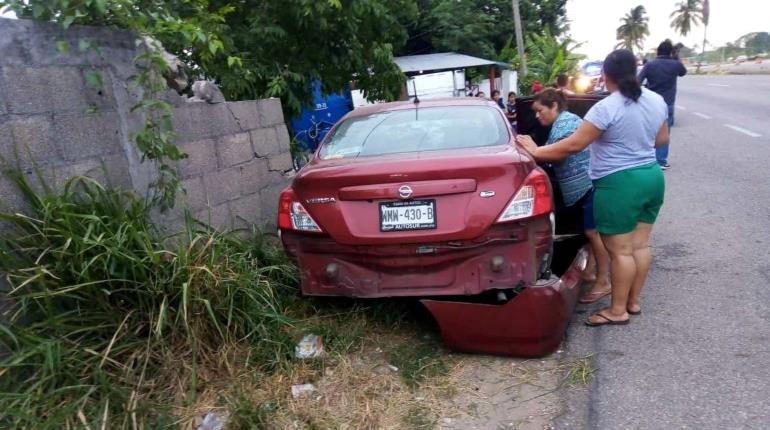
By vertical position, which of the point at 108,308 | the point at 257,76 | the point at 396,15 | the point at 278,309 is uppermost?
the point at 396,15

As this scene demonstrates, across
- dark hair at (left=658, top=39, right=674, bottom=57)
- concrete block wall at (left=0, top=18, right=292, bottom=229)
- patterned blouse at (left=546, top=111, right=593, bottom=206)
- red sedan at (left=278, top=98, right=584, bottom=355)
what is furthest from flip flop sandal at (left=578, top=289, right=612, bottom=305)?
dark hair at (left=658, top=39, right=674, bottom=57)

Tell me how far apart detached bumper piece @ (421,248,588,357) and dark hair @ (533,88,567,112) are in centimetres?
159

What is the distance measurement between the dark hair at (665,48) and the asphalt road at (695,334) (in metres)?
2.35

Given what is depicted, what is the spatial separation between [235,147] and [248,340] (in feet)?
6.64

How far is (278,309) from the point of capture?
3.96 metres

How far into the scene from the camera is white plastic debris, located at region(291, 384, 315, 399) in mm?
3318

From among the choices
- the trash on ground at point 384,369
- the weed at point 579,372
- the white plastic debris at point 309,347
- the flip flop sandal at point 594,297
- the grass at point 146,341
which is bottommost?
the flip flop sandal at point 594,297

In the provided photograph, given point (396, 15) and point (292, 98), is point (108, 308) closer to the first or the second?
point (292, 98)

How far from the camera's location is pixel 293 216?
381 cm

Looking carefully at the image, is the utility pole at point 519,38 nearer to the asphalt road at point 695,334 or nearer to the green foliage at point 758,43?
the asphalt road at point 695,334

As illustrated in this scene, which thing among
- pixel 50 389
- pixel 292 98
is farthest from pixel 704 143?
pixel 50 389

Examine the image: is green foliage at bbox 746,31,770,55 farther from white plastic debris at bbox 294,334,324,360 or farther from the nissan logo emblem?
white plastic debris at bbox 294,334,324,360

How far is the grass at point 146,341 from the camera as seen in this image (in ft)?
9.34

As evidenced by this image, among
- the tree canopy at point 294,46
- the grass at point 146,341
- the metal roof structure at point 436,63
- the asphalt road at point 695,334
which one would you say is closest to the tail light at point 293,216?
the grass at point 146,341
